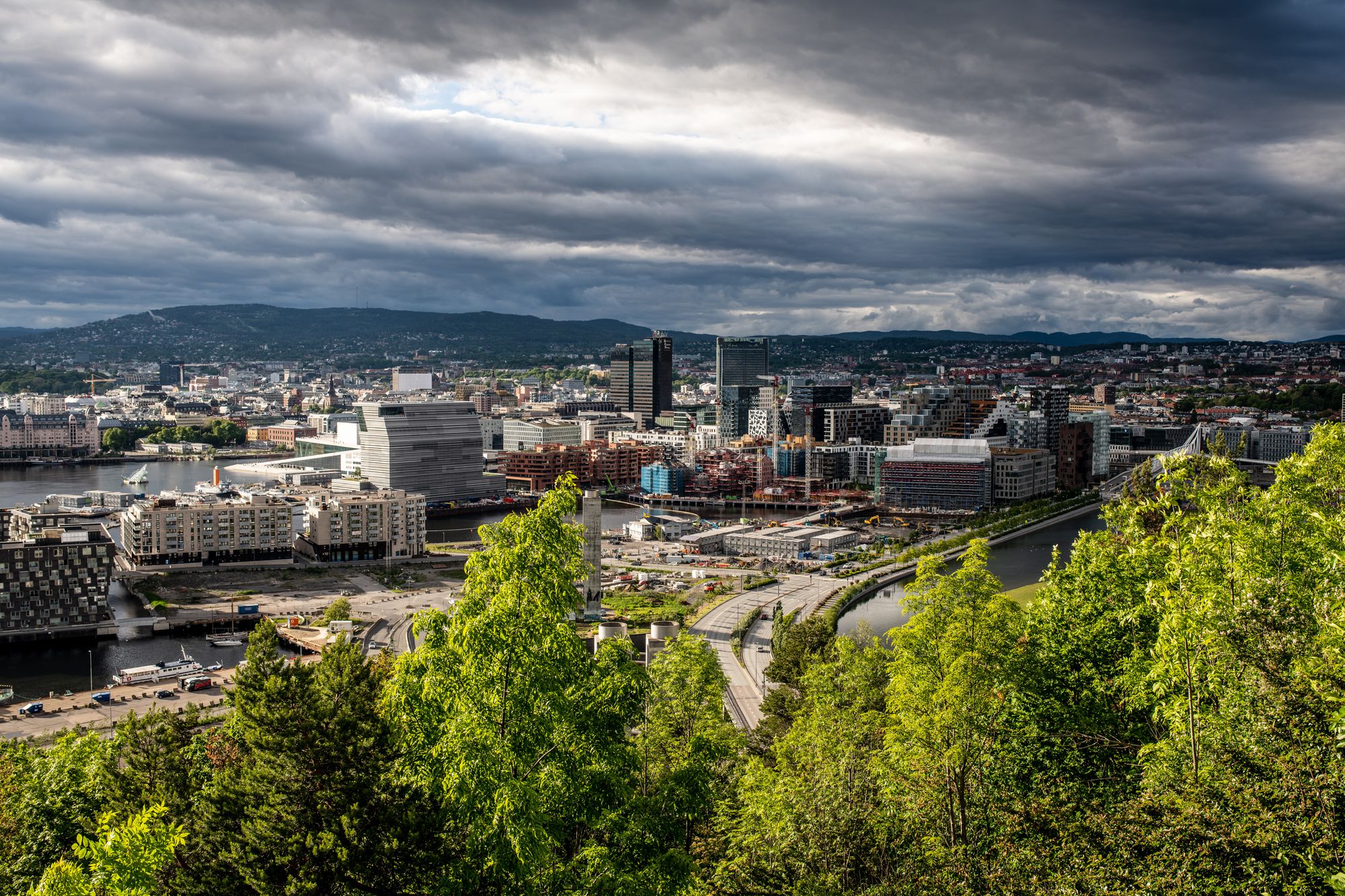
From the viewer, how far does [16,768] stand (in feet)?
39.6

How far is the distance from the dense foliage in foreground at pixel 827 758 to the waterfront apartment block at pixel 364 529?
31.8 metres

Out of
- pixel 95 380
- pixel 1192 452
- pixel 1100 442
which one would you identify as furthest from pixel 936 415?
pixel 95 380

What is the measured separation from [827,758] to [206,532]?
3599cm

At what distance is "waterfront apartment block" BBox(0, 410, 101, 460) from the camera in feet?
269

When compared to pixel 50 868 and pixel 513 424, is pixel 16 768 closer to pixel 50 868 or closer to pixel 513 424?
pixel 50 868

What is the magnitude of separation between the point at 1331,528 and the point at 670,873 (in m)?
5.44

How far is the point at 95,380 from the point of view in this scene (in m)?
147

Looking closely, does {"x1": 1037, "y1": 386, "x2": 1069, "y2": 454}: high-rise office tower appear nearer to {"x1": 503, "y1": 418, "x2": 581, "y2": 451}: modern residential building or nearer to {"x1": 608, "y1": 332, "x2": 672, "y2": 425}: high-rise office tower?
{"x1": 503, "y1": 418, "x2": 581, "y2": 451}: modern residential building

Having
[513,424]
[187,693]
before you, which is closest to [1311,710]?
[187,693]

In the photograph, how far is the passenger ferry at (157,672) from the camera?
25.2m

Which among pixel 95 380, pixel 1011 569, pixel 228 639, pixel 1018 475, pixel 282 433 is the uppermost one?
pixel 95 380

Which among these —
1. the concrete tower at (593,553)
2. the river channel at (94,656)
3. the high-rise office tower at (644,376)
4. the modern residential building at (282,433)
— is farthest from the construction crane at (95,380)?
the concrete tower at (593,553)

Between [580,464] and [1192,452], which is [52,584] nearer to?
[580,464]

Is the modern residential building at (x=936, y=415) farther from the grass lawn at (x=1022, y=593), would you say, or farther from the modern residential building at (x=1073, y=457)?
the grass lawn at (x=1022, y=593)
